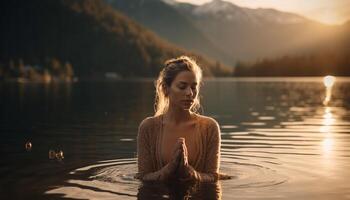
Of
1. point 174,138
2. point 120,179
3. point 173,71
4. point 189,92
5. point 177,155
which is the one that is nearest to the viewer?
point 177,155

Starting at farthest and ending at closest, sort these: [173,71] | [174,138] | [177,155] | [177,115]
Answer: [174,138] < [177,115] < [173,71] < [177,155]

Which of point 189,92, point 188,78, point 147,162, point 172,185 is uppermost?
point 188,78

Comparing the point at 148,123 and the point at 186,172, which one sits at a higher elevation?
the point at 148,123

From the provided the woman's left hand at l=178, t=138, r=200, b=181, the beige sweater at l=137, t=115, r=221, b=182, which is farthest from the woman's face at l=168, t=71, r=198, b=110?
the woman's left hand at l=178, t=138, r=200, b=181

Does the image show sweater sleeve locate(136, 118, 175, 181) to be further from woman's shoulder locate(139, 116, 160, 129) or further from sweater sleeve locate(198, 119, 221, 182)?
sweater sleeve locate(198, 119, 221, 182)

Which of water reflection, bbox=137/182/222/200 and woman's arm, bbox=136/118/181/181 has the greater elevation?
woman's arm, bbox=136/118/181/181

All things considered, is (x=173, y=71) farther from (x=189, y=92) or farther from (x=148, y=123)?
(x=148, y=123)

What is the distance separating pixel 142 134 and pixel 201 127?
120 centimetres

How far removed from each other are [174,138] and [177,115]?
48 cm

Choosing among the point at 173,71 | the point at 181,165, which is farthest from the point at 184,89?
the point at 181,165

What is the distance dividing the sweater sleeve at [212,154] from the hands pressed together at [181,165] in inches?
12.9

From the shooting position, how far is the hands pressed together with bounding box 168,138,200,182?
1127 centimetres

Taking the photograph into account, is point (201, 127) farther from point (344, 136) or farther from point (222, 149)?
point (344, 136)

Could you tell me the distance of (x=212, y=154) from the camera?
12.5 m
